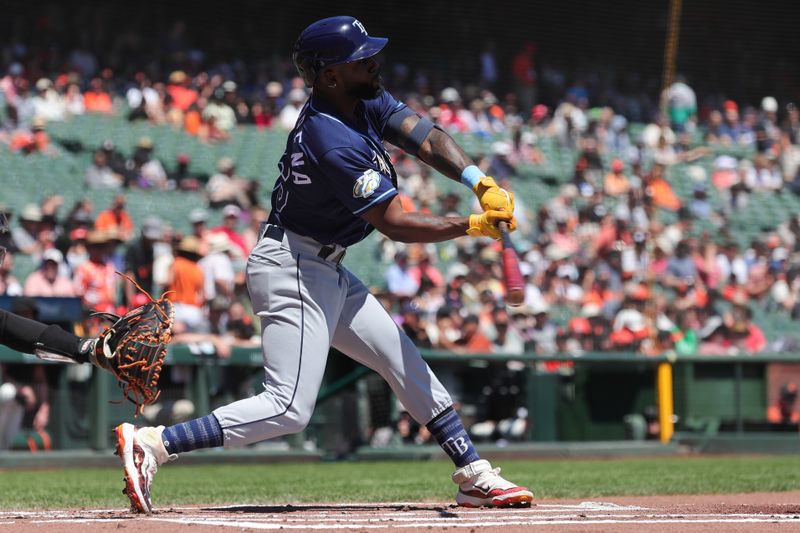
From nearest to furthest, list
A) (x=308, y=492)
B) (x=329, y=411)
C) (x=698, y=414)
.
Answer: (x=308, y=492)
(x=329, y=411)
(x=698, y=414)

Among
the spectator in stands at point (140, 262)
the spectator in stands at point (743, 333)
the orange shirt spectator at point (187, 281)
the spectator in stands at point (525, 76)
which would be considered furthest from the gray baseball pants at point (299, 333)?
the spectator in stands at point (525, 76)

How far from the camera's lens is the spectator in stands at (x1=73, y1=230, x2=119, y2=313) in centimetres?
996

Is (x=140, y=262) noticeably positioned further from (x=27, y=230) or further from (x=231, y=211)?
(x=231, y=211)

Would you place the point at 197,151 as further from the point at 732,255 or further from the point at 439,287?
the point at 732,255

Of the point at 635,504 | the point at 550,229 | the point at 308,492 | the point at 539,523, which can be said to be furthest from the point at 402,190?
the point at 539,523

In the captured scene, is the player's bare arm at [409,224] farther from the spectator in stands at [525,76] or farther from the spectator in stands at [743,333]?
the spectator in stands at [525,76]

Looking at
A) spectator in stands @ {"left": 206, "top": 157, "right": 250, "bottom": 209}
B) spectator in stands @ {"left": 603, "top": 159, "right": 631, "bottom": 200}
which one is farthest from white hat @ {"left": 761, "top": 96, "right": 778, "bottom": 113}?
spectator in stands @ {"left": 206, "top": 157, "right": 250, "bottom": 209}

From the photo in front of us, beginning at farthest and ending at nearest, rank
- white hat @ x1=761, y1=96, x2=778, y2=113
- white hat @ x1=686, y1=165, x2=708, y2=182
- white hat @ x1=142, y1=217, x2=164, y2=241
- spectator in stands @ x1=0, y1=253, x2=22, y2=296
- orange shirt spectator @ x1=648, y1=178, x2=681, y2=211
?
white hat @ x1=761, y1=96, x2=778, y2=113, white hat @ x1=686, y1=165, x2=708, y2=182, orange shirt spectator @ x1=648, y1=178, x2=681, y2=211, white hat @ x1=142, y1=217, x2=164, y2=241, spectator in stands @ x1=0, y1=253, x2=22, y2=296

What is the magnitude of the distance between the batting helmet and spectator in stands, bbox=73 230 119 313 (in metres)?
5.77

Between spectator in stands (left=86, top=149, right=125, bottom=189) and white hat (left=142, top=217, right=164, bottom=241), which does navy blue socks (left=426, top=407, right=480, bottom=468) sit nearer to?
white hat (left=142, top=217, right=164, bottom=241)

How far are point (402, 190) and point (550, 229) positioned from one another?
2.01 m

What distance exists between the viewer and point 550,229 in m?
14.9

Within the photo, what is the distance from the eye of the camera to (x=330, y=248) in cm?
437

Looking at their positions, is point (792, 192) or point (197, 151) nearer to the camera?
point (197, 151)
